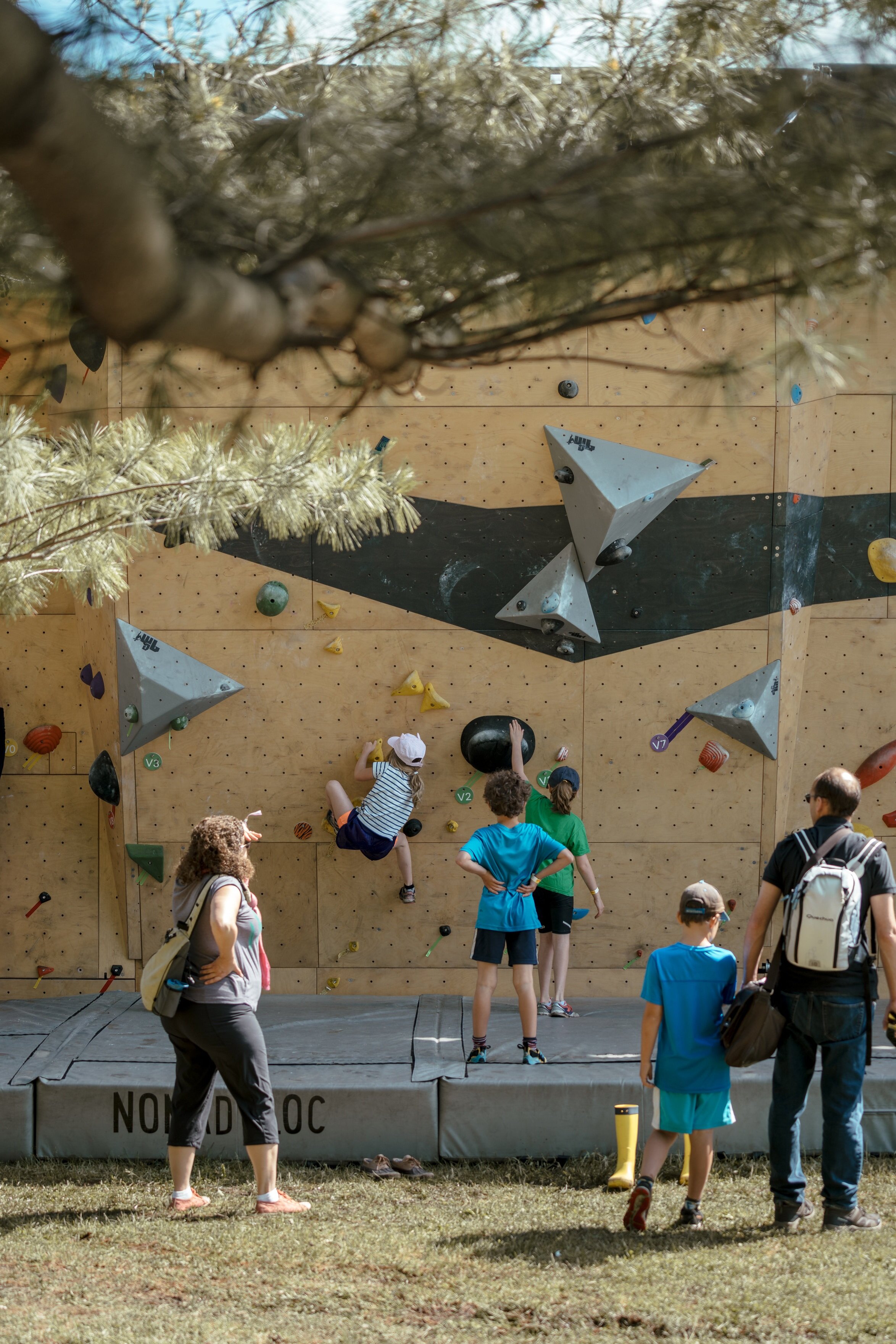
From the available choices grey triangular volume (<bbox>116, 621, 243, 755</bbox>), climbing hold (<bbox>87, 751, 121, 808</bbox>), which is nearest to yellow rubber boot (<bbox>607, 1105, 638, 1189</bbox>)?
grey triangular volume (<bbox>116, 621, 243, 755</bbox>)

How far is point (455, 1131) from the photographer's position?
4980 mm

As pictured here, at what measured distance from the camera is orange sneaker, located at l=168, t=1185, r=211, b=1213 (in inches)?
169

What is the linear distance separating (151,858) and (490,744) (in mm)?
2190

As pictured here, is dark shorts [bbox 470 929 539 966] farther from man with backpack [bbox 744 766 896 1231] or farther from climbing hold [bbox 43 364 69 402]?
climbing hold [bbox 43 364 69 402]

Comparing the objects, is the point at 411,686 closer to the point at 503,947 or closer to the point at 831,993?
the point at 503,947

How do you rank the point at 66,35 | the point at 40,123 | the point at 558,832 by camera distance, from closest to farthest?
the point at 40,123 → the point at 66,35 → the point at 558,832

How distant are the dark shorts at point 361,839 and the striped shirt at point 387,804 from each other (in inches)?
0.8

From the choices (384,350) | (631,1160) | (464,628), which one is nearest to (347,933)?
(464,628)

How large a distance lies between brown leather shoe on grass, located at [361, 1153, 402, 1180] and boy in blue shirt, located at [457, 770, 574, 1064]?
65 cm

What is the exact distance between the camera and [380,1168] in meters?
4.81

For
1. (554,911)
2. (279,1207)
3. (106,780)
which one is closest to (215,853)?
(279,1207)

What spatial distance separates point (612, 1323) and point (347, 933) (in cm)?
392

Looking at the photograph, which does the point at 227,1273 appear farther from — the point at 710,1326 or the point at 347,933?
the point at 347,933

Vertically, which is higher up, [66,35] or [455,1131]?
[66,35]
